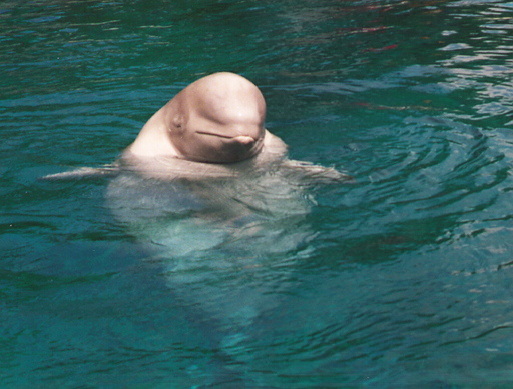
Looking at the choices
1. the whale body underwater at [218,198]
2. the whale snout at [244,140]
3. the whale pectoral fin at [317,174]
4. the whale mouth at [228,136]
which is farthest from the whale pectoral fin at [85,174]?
the whale pectoral fin at [317,174]

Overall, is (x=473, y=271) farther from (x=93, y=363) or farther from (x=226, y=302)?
(x=93, y=363)

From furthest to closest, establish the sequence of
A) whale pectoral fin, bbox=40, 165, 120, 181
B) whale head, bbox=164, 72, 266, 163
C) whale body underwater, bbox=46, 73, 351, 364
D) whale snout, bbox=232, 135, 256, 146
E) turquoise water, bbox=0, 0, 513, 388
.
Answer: whale pectoral fin, bbox=40, 165, 120, 181, whale head, bbox=164, 72, 266, 163, whale snout, bbox=232, 135, 256, 146, whale body underwater, bbox=46, 73, 351, 364, turquoise water, bbox=0, 0, 513, 388

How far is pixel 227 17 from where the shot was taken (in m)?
12.1

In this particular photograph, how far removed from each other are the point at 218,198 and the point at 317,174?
78cm

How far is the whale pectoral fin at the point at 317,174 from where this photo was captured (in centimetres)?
518

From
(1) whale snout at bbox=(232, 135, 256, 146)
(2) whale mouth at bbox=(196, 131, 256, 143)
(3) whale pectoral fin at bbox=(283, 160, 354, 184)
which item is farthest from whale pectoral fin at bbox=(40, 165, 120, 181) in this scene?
(3) whale pectoral fin at bbox=(283, 160, 354, 184)

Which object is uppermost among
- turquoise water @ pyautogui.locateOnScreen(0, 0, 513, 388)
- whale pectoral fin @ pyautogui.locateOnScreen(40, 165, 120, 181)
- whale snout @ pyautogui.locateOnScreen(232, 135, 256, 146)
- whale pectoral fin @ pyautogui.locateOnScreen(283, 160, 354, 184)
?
whale snout @ pyautogui.locateOnScreen(232, 135, 256, 146)

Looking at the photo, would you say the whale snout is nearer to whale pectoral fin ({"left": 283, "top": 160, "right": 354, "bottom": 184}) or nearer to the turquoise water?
whale pectoral fin ({"left": 283, "top": 160, "right": 354, "bottom": 184})

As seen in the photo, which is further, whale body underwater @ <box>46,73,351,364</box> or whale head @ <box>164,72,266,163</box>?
whale head @ <box>164,72,266,163</box>

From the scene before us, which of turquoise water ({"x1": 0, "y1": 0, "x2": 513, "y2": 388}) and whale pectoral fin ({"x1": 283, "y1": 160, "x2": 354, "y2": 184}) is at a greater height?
whale pectoral fin ({"x1": 283, "y1": 160, "x2": 354, "y2": 184})

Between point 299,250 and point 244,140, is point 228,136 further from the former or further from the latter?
point 299,250

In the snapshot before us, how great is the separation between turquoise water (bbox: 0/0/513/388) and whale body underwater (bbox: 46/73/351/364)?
2 centimetres

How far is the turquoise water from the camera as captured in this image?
11.5 ft

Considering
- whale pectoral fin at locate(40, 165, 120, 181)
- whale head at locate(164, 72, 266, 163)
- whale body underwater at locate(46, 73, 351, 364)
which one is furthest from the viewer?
whale pectoral fin at locate(40, 165, 120, 181)
